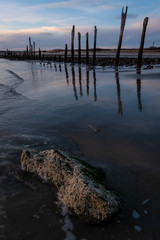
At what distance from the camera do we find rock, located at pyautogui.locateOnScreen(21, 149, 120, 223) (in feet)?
7.88

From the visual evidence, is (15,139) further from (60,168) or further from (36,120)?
(60,168)

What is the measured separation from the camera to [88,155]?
3926 millimetres

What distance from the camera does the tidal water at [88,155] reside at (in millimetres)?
2348

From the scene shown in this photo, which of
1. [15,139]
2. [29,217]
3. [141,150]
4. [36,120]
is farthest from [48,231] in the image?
[36,120]

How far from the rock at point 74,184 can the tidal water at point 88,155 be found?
125 mm

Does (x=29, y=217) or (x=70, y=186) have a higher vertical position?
(x=70, y=186)

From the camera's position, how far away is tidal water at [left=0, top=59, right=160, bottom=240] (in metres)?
2.35

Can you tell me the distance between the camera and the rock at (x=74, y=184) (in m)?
2.40

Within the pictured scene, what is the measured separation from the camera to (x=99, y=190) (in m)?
2.54

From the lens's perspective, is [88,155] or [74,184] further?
[88,155]

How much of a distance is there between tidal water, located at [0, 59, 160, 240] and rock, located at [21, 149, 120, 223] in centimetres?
13

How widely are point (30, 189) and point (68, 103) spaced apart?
17.0ft

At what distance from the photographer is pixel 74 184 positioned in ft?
8.71

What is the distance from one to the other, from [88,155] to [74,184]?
4.27 ft
